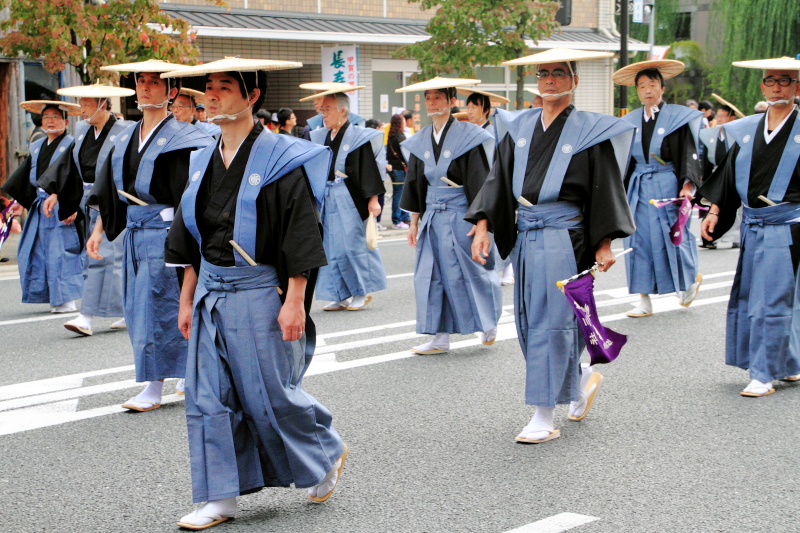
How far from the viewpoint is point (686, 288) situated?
8.55m

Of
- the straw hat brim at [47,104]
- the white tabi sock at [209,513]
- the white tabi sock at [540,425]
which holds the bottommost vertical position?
the white tabi sock at [540,425]

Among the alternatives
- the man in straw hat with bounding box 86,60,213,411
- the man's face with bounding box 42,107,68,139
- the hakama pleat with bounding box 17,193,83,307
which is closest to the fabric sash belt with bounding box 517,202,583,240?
the man in straw hat with bounding box 86,60,213,411

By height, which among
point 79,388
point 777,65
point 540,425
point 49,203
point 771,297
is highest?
point 777,65

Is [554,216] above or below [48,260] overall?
above

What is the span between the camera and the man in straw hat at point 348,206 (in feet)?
29.3

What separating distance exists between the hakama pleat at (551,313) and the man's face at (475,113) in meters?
4.17

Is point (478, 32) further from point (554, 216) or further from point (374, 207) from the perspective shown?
point (554, 216)

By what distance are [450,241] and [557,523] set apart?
354cm

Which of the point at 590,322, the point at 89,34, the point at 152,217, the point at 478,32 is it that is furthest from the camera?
the point at 478,32

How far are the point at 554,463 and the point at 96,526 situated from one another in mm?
2087

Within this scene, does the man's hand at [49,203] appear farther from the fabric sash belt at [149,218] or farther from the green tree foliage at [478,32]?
the green tree foliage at [478,32]

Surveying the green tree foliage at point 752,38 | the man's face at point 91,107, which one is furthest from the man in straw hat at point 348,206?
the green tree foliage at point 752,38

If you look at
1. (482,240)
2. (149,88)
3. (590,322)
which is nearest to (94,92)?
(149,88)

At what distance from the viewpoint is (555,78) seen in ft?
16.5
